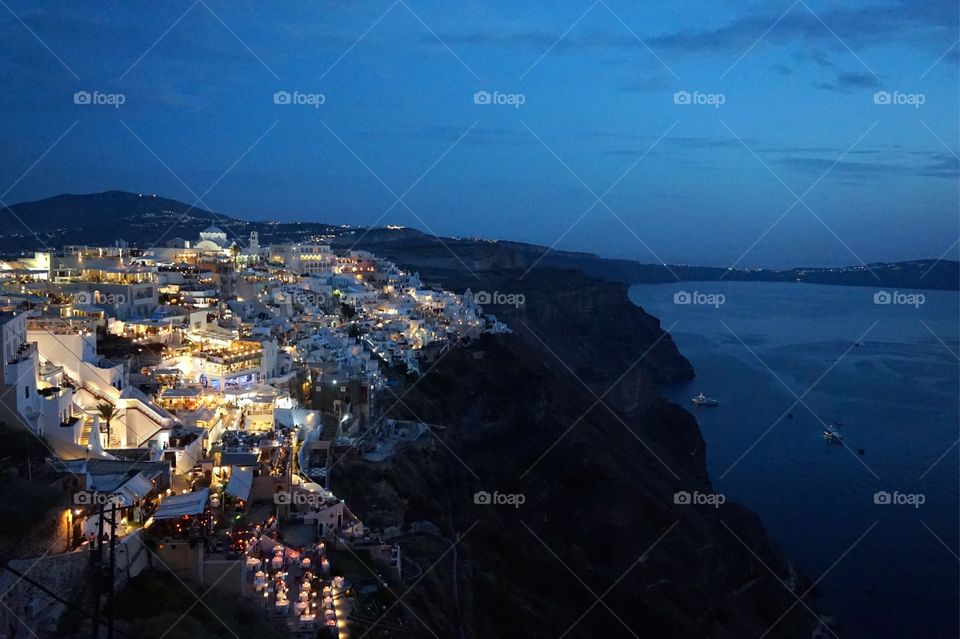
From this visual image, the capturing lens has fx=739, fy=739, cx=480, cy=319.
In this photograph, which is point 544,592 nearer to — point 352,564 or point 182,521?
point 352,564

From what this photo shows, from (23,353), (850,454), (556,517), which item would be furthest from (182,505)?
(850,454)

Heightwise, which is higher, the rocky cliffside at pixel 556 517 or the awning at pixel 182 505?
the awning at pixel 182 505

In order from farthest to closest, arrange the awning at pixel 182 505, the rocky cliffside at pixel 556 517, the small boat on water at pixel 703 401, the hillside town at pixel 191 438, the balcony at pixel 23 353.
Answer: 1. the small boat on water at pixel 703 401
2. the rocky cliffside at pixel 556 517
3. the balcony at pixel 23 353
4. the awning at pixel 182 505
5. the hillside town at pixel 191 438

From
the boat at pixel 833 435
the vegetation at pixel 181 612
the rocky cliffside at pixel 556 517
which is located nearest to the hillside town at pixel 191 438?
the vegetation at pixel 181 612

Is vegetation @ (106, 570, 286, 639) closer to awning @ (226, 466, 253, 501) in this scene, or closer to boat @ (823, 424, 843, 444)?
awning @ (226, 466, 253, 501)

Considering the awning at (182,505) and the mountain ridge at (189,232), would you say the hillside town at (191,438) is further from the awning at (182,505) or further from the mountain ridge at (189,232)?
the mountain ridge at (189,232)

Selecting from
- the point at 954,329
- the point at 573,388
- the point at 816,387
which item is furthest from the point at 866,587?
the point at 954,329
